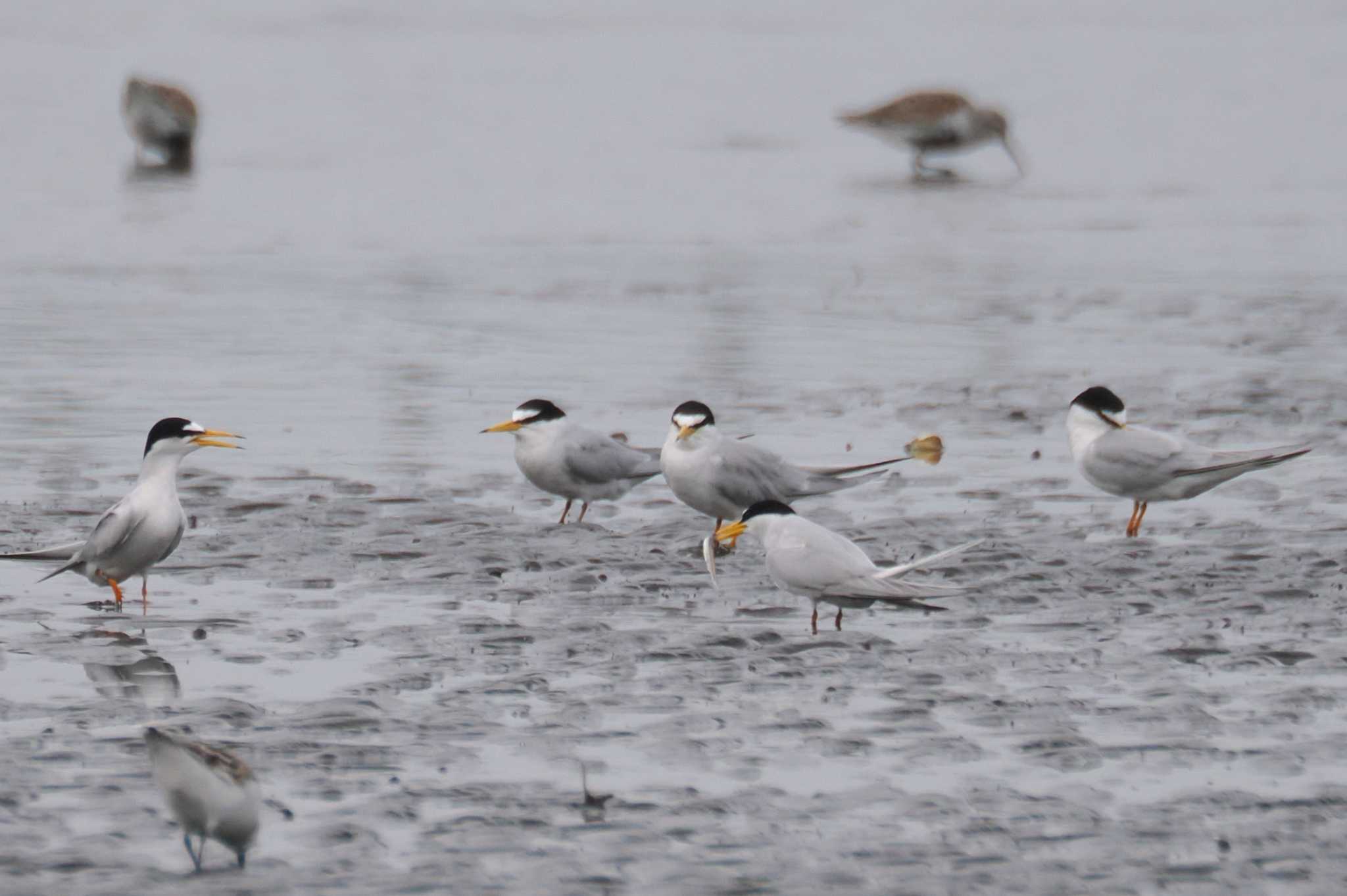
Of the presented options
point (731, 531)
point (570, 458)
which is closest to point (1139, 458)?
point (731, 531)

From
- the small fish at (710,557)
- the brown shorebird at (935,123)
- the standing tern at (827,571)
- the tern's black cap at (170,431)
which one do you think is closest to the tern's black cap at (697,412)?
the small fish at (710,557)

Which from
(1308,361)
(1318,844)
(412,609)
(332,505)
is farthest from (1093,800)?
(1308,361)

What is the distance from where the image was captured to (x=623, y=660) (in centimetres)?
829

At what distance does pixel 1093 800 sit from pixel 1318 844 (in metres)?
0.70

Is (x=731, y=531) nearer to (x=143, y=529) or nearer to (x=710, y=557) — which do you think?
(x=710, y=557)

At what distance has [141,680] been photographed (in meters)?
8.02

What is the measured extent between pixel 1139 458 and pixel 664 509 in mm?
2673

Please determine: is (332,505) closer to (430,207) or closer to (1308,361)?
(1308,361)

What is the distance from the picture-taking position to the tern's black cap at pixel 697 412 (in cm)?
1121

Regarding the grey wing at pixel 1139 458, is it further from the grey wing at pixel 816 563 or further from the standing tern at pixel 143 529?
the standing tern at pixel 143 529

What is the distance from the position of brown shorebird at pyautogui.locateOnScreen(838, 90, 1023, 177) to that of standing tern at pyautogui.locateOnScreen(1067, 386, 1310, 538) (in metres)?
16.2

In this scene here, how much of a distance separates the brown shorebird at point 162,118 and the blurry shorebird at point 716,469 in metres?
17.3

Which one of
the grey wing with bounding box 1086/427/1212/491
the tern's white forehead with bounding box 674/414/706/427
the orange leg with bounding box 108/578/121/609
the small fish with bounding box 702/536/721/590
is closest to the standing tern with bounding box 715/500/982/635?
the small fish with bounding box 702/536/721/590

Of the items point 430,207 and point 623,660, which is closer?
point 623,660
